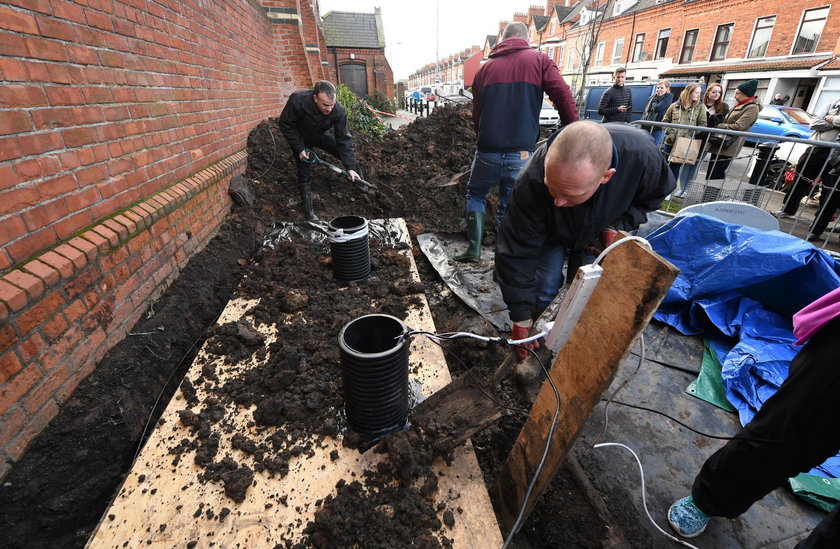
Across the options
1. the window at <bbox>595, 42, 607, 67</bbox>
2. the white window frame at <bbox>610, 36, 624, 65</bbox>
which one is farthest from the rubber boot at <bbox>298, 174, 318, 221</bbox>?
the window at <bbox>595, 42, 607, 67</bbox>

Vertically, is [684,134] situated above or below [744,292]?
above

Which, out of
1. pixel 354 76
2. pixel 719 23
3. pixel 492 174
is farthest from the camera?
pixel 354 76

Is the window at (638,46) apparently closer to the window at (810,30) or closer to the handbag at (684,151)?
Result: the window at (810,30)

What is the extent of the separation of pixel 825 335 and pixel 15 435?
311cm

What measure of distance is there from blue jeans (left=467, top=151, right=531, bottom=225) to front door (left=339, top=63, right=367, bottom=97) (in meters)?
20.9

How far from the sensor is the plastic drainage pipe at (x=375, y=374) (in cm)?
166

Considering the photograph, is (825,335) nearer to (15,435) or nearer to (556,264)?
(556,264)

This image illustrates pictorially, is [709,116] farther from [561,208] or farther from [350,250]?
[350,250]

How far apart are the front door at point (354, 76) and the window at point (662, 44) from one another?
18.6 m

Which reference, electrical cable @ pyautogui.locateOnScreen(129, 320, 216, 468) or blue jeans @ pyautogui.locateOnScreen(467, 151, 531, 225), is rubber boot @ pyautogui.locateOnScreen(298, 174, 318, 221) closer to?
blue jeans @ pyautogui.locateOnScreen(467, 151, 531, 225)

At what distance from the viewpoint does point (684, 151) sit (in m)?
5.51

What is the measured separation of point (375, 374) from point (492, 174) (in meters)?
2.79

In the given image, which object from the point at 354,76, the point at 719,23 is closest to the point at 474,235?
the point at 354,76

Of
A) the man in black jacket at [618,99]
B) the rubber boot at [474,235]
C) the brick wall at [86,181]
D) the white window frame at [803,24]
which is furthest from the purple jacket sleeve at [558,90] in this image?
the white window frame at [803,24]
